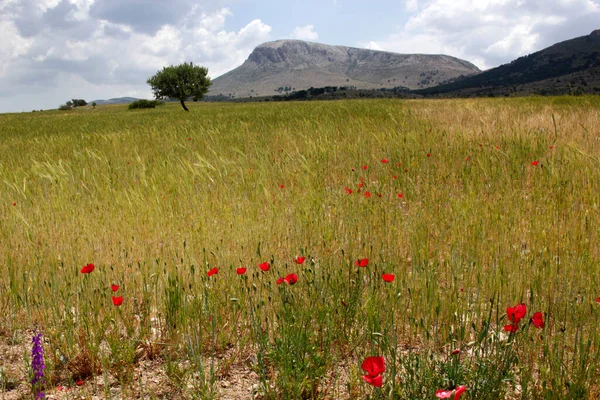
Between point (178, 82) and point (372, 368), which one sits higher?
point (178, 82)

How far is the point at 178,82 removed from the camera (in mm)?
52500

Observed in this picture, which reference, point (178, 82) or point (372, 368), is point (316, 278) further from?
A: point (178, 82)

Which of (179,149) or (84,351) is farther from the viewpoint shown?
(179,149)

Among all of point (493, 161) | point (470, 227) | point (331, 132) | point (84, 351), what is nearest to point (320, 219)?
point (470, 227)

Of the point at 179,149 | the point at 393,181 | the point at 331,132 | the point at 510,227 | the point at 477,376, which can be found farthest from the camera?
the point at 331,132

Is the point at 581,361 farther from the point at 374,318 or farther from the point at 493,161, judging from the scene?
the point at 493,161

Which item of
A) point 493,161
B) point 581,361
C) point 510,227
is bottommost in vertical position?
point 581,361

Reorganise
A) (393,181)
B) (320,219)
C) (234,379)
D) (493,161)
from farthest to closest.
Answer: (493,161) < (393,181) < (320,219) < (234,379)

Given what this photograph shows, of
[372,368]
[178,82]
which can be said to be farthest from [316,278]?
[178,82]

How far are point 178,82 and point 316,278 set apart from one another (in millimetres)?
53977

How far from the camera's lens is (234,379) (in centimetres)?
245

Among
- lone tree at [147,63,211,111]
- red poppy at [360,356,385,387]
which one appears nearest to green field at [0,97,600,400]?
red poppy at [360,356,385,387]

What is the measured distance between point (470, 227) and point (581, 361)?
6.74 feet

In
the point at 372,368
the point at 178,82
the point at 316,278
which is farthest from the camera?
the point at 178,82
